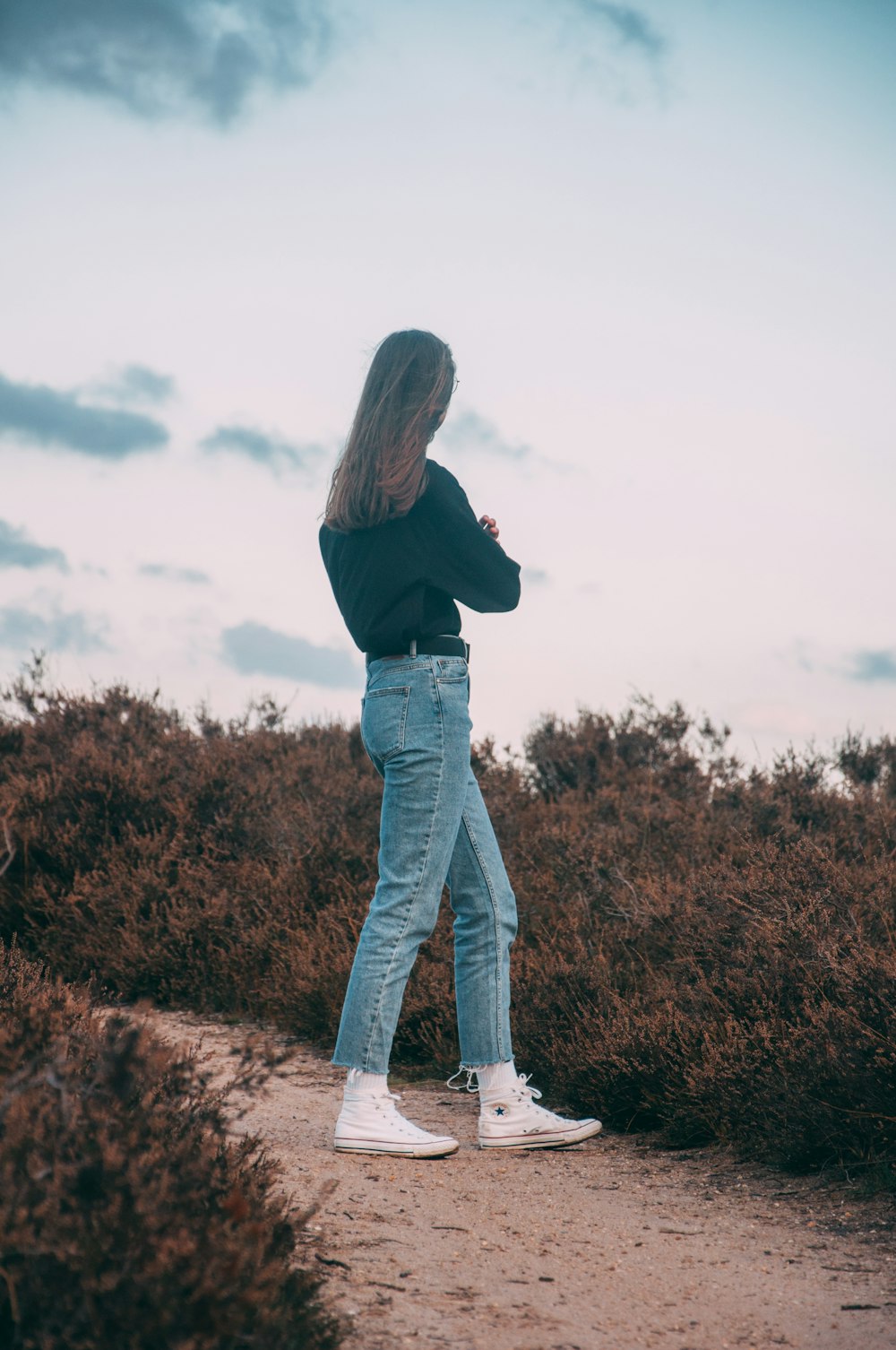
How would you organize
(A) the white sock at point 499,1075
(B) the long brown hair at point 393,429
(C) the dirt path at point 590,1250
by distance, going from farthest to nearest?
(A) the white sock at point 499,1075 → (B) the long brown hair at point 393,429 → (C) the dirt path at point 590,1250

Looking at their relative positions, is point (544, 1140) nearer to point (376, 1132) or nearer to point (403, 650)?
point (376, 1132)

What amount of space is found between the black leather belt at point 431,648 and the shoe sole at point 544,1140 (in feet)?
5.30

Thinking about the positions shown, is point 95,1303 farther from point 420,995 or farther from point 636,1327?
point 420,995

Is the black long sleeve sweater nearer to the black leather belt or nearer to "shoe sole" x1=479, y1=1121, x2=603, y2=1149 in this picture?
the black leather belt

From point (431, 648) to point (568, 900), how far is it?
303 cm

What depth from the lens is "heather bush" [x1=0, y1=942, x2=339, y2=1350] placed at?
1.91 meters

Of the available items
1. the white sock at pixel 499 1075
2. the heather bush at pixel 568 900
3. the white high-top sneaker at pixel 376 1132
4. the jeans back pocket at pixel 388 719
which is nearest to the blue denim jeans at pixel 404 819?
the jeans back pocket at pixel 388 719

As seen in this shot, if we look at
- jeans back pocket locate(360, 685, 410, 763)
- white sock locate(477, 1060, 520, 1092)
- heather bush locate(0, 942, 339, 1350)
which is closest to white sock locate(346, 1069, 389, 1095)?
white sock locate(477, 1060, 520, 1092)

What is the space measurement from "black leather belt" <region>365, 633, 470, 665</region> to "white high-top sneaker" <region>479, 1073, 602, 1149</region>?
143 centimetres

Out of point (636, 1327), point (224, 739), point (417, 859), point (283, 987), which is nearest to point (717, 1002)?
point (417, 859)

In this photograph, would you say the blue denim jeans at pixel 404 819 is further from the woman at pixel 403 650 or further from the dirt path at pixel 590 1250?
the dirt path at pixel 590 1250

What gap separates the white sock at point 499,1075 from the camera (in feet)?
13.1

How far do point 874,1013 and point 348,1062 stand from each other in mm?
1706

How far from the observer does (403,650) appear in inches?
147
